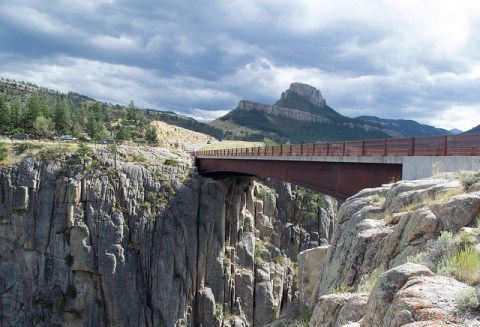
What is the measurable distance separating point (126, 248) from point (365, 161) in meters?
33.5

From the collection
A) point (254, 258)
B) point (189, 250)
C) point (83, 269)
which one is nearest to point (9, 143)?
point (83, 269)

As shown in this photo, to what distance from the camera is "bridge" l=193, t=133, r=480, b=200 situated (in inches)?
548

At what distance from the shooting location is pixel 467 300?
4641 millimetres

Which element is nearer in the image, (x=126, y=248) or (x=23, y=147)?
(x=126, y=248)

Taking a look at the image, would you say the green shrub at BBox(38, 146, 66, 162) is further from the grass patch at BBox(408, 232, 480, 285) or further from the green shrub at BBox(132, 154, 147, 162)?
the grass patch at BBox(408, 232, 480, 285)

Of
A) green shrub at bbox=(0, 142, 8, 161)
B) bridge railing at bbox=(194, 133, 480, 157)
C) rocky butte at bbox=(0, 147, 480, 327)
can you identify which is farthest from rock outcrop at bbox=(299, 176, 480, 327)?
green shrub at bbox=(0, 142, 8, 161)

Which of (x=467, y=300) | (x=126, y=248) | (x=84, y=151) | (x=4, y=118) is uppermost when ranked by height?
(x=4, y=118)

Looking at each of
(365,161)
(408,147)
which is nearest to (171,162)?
(365,161)

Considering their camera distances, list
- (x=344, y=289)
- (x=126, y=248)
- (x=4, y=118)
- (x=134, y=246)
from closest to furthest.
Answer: (x=344, y=289) < (x=126, y=248) < (x=134, y=246) < (x=4, y=118)

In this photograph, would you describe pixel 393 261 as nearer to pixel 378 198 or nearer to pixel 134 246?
pixel 378 198

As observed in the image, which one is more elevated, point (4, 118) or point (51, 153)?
point (4, 118)

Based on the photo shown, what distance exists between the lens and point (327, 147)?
24109 mm

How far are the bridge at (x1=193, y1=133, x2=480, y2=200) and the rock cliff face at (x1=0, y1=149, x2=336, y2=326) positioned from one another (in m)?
15.4

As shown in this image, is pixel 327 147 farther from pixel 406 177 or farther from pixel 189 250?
pixel 189 250
